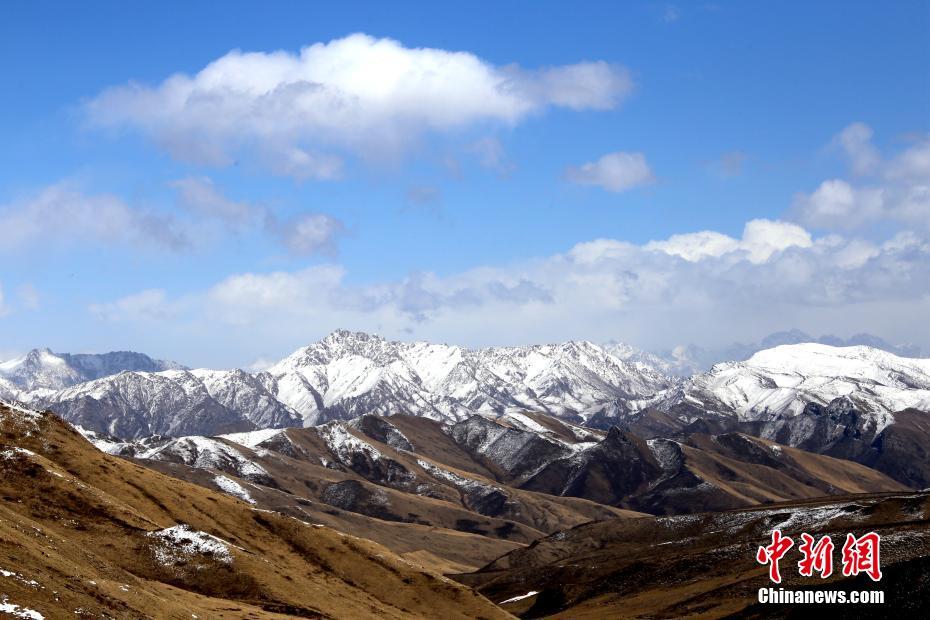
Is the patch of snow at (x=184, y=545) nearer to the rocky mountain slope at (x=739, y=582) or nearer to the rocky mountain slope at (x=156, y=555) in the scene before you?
the rocky mountain slope at (x=156, y=555)

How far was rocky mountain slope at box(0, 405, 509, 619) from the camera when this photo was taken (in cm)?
7719

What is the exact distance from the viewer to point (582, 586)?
638 feet

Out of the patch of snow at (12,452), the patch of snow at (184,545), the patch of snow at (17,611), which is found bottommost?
the patch of snow at (17,611)

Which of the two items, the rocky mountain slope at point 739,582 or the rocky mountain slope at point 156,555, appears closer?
the rocky mountain slope at point 156,555

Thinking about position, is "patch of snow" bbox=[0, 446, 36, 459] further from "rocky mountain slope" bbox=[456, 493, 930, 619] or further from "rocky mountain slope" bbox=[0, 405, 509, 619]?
"rocky mountain slope" bbox=[456, 493, 930, 619]

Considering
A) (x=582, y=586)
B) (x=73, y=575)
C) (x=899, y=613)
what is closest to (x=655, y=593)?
(x=582, y=586)

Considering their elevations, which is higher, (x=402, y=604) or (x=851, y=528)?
(x=851, y=528)

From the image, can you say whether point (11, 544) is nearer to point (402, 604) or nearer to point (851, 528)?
point (402, 604)

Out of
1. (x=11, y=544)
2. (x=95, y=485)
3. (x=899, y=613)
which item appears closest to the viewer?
(x=11, y=544)

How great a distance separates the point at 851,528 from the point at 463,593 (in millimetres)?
89490

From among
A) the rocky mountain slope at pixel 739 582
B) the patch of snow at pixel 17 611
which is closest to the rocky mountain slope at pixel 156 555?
the patch of snow at pixel 17 611

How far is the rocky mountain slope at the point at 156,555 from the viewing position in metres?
77.2

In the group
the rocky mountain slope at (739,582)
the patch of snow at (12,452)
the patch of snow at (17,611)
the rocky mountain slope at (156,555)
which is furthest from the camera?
the patch of snow at (12,452)

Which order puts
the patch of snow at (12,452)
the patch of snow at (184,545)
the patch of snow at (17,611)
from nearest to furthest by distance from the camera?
1. the patch of snow at (17,611)
2. the patch of snow at (184,545)
3. the patch of snow at (12,452)
